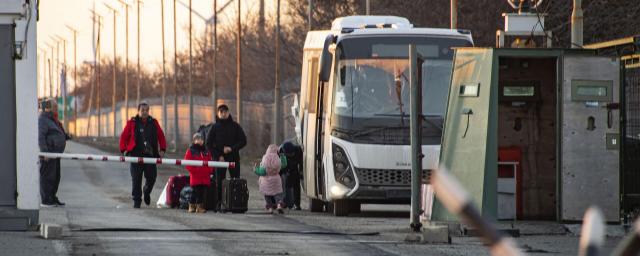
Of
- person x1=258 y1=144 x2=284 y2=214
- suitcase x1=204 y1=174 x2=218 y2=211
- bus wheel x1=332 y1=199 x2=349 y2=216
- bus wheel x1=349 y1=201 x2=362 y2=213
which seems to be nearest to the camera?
bus wheel x1=332 y1=199 x2=349 y2=216

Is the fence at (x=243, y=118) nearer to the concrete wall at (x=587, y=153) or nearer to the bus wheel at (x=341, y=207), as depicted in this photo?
the bus wheel at (x=341, y=207)

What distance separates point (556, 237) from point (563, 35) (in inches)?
1188

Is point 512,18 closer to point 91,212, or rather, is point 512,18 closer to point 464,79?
point 464,79

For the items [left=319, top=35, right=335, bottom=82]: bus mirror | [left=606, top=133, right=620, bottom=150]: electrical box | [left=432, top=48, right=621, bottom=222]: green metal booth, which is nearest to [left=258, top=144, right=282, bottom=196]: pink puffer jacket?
[left=319, top=35, right=335, bottom=82]: bus mirror

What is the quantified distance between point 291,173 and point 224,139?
4.82 feet

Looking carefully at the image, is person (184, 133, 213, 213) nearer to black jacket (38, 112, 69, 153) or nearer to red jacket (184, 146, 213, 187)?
red jacket (184, 146, 213, 187)

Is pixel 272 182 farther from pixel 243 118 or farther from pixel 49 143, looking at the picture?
pixel 243 118

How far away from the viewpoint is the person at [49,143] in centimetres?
2402

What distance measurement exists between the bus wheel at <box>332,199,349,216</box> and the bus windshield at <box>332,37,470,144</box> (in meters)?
1.09

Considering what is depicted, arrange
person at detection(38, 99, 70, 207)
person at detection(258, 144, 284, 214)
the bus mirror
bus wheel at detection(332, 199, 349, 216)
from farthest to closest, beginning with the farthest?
→ person at detection(38, 99, 70, 207), person at detection(258, 144, 284, 214), bus wheel at detection(332, 199, 349, 216), the bus mirror

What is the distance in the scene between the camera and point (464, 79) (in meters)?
17.3

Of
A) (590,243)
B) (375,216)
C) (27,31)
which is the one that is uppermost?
(27,31)

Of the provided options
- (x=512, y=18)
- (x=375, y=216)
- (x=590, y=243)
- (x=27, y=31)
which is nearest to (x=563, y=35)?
(x=375, y=216)

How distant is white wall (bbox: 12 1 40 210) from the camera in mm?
15539
